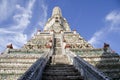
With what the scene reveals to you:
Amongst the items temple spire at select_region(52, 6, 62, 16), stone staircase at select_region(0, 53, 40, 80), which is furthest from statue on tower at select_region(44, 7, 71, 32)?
stone staircase at select_region(0, 53, 40, 80)

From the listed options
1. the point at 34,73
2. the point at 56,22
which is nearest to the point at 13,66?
the point at 34,73

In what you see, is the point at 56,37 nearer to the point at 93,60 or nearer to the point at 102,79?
the point at 93,60

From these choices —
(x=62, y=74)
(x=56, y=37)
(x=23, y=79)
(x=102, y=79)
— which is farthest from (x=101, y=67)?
(x=56, y=37)

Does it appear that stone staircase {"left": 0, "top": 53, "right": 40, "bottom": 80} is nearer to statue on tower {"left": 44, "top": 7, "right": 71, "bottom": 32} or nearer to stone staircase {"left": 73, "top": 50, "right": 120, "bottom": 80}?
stone staircase {"left": 73, "top": 50, "right": 120, "bottom": 80}

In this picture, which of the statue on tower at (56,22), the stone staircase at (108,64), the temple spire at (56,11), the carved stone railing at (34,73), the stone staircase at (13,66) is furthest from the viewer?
the temple spire at (56,11)

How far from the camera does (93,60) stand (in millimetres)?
15375

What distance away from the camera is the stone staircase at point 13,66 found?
12.3 meters

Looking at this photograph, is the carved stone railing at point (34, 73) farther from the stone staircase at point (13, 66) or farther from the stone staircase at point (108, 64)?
the stone staircase at point (108, 64)

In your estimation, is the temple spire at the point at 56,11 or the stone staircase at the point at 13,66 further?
the temple spire at the point at 56,11

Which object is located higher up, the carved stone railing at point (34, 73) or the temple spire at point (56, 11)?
the temple spire at point (56, 11)

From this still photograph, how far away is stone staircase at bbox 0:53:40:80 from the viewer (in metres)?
12.3

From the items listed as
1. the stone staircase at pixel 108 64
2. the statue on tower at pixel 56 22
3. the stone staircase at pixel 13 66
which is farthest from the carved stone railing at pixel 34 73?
the statue on tower at pixel 56 22

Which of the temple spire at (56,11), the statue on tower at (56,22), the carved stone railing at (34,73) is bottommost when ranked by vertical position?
the carved stone railing at (34,73)

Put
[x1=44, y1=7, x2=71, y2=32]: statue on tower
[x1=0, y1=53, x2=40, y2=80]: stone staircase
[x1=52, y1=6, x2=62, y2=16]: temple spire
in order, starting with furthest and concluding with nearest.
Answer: [x1=52, y1=6, x2=62, y2=16]: temple spire < [x1=44, y1=7, x2=71, y2=32]: statue on tower < [x1=0, y1=53, x2=40, y2=80]: stone staircase
